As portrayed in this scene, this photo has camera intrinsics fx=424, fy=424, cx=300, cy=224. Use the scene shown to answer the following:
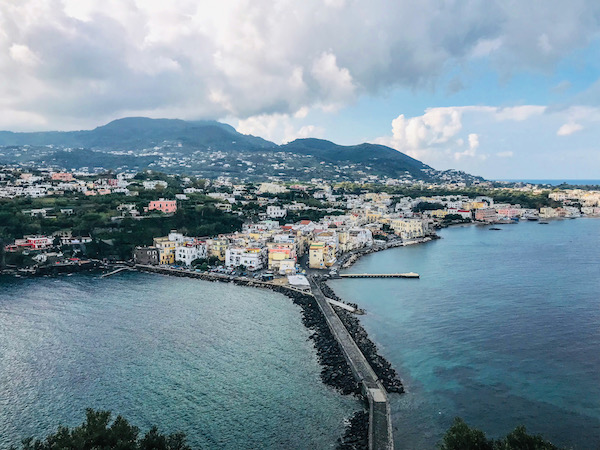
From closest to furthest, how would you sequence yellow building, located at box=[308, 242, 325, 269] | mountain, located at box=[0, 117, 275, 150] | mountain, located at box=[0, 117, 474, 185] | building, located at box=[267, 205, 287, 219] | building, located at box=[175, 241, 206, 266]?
yellow building, located at box=[308, 242, 325, 269] < building, located at box=[175, 241, 206, 266] < building, located at box=[267, 205, 287, 219] < mountain, located at box=[0, 117, 474, 185] < mountain, located at box=[0, 117, 275, 150]

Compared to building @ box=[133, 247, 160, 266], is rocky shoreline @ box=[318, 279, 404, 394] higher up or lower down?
higher up

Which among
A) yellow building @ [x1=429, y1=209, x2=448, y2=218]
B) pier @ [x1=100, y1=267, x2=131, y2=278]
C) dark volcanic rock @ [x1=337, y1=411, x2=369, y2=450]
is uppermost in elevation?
yellow building @ [x1=429, y1=209, x2=448, y2=218]

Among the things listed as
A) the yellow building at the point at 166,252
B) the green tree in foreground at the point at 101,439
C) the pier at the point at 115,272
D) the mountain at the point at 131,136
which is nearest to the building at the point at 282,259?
the yellow building at the point at 166,252

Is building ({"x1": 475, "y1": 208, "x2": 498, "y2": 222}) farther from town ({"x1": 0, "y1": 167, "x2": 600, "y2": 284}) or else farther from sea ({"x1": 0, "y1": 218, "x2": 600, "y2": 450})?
sea ({"x1": 0, "y1": 218, "x2": 600, "y2": 450})

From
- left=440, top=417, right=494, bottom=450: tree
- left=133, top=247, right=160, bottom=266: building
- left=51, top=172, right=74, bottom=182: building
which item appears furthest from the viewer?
left=51, top=172, right=74, bottom=182: building

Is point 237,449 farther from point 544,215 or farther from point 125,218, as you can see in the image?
→ point 544,215

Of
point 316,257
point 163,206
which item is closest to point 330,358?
point 316,257

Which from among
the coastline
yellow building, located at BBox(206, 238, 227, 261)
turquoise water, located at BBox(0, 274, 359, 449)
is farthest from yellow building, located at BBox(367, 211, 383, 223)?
turquoise water, located at BBox(0, 274, 359, 449)
